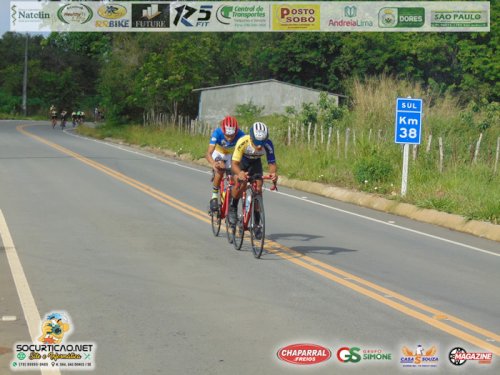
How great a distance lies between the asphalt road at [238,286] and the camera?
782 centimetres

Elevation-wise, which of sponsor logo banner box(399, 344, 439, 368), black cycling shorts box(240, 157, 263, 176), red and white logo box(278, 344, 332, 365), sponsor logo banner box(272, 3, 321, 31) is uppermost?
sponsor logo banner box(272, 3, 321, 31)

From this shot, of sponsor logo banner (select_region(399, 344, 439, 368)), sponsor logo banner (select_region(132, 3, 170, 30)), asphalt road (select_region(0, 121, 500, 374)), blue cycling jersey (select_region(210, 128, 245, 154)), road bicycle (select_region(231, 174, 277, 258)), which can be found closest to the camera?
sponsor logo banner (select_region(399, 344, 439, 368))

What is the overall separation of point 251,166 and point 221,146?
1404mm

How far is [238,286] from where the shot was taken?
1055 cm

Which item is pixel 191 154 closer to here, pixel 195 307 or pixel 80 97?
pixel 195 307

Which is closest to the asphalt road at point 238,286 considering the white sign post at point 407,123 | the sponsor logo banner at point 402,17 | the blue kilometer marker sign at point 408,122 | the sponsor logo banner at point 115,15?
the white sign post at point 407,123

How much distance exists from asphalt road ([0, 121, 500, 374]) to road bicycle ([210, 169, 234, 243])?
289 millimetres

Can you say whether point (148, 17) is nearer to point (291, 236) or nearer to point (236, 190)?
point (291, 236)

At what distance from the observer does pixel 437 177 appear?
2144 centimetres

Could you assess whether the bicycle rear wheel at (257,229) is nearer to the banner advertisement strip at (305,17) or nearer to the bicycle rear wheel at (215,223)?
the bicycle rear wheel at (215,223)

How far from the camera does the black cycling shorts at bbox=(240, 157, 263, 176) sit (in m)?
13.2

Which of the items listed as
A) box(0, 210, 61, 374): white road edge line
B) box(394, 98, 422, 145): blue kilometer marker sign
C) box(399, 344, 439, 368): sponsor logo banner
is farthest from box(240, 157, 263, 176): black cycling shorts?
box(394, 98, 422, 145): blue kilometer marker sign

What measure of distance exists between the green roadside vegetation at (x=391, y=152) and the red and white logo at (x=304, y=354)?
31.7ft

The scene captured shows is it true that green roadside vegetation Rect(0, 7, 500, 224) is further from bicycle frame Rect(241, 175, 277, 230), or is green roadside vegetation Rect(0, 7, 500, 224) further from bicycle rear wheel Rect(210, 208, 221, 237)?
bicycle frame Rect(241, 175, 277, 230)
